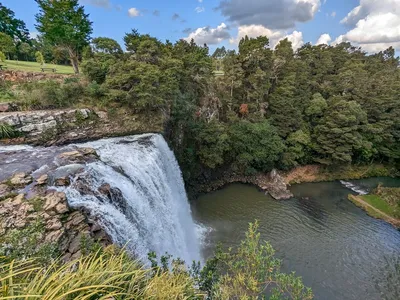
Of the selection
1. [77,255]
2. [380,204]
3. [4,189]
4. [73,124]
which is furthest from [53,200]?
[380,204]

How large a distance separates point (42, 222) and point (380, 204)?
2202 centimetres

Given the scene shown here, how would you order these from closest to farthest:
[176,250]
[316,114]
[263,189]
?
1. [176,250]
2. [263,189]
3. [316,114]

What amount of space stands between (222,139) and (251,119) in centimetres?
520

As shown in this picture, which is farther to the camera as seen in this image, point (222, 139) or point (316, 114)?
point (316, 114)

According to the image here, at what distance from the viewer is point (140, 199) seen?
845cm

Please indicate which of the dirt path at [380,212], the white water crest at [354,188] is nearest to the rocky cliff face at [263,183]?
the dirt path at [380,212]

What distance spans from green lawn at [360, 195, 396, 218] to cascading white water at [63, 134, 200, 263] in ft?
48.2

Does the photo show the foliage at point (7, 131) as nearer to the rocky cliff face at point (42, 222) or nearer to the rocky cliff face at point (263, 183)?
the rocky cliff face at point (42, 222)

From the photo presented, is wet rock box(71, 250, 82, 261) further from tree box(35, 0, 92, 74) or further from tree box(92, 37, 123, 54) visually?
tree box(35, 0, 92, 74)

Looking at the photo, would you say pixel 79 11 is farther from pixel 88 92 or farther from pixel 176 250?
pixel 176 250

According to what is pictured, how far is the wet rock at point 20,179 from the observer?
21.7ft

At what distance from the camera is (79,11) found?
17625 mm

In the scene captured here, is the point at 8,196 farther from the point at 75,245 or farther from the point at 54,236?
the point at 75,245

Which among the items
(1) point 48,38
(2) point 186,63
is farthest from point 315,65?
(1) point 48,38
